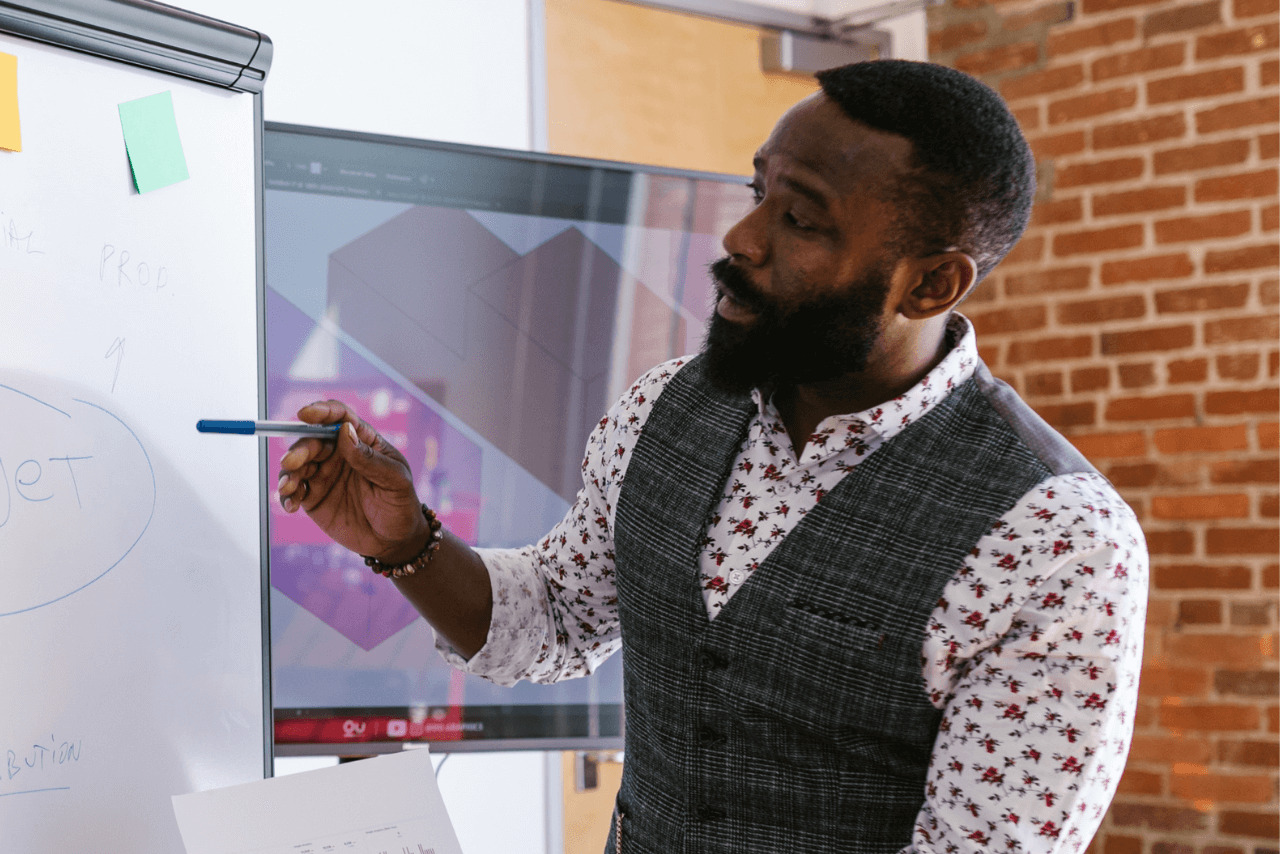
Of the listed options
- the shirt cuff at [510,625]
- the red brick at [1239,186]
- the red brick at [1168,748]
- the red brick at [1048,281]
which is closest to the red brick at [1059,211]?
the red brick at [1048,281]

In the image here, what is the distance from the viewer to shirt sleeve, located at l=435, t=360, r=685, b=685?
1.18 meters

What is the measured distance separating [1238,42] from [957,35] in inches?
24.6

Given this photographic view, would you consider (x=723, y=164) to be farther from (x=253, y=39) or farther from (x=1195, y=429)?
(x=253, y=39)

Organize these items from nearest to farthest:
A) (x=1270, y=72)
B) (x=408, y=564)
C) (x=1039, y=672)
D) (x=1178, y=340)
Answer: (x=1039, y=672) → (x=408, y=564) → (x=1270, y=72) → (x=1178, y=340)

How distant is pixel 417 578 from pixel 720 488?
1.04 feet

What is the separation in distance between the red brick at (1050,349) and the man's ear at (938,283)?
4.91 ft

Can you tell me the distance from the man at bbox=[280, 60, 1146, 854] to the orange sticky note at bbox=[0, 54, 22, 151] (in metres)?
0.33

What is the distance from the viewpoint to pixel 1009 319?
2.54m

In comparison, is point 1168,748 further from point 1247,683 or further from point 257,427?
point 257,427

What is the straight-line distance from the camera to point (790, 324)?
1038 mm

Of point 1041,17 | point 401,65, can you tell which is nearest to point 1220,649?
point 1041,17

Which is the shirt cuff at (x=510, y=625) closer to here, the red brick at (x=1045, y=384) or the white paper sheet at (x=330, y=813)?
the white paper sheet at (x=330, y=813)

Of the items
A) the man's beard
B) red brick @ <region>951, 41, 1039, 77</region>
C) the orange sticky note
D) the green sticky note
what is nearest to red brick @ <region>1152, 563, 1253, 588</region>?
red brick @ <region>951, 41, 1039, 77</region>

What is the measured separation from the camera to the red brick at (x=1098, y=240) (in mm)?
2346
